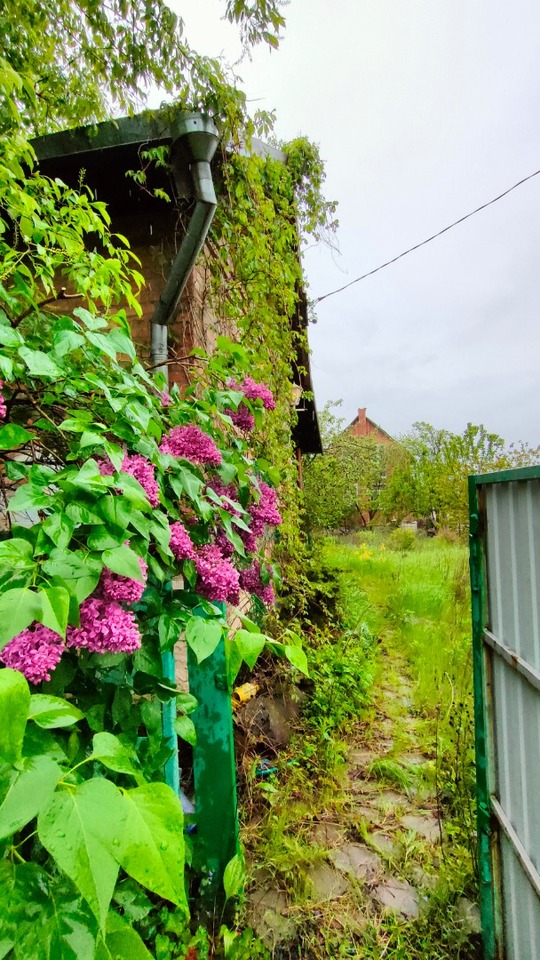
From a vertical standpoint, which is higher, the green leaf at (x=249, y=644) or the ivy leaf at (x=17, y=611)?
the ivy leaf at (x=17, y=611)

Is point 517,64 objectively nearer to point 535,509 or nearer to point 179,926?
point 535,509

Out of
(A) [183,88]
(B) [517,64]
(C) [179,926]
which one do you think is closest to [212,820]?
(C) [179,926]

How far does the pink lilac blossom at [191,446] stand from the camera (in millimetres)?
1185

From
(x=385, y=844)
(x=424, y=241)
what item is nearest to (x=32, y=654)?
(x=385, y=844)

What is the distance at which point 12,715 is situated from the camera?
46 cm

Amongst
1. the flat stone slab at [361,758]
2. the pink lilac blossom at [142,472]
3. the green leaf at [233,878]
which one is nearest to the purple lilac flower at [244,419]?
the pink lilac blossom at [142,472]

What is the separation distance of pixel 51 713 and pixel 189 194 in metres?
2.76

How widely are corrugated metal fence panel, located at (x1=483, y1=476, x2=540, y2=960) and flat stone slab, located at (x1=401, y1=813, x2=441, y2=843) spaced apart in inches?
28.3

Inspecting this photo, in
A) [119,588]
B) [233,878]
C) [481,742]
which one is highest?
[119,588]

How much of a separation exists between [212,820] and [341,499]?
10.4 meters

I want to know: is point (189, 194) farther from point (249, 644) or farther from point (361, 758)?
point (361, 758)

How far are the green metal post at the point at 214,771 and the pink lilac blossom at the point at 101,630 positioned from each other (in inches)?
40.2

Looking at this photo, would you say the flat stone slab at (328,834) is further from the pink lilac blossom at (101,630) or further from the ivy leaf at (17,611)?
the ivy leaf at (17,611)

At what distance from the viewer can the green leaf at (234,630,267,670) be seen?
0.80 metres
